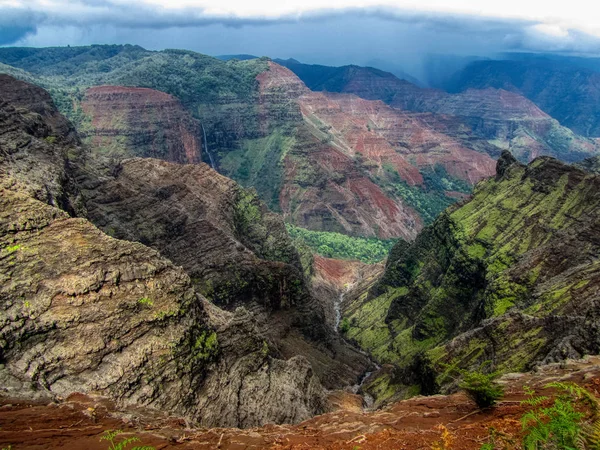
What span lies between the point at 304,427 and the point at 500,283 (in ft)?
138

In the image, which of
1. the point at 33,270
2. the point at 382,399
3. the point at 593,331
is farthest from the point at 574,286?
the point at 33,270

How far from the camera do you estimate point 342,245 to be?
168m

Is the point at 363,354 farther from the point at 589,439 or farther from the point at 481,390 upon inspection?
the point at 589,439

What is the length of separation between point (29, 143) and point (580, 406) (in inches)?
2269

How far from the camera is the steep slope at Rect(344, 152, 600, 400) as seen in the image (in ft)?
139

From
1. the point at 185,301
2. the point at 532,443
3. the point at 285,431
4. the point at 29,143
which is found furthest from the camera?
the point at 29,143

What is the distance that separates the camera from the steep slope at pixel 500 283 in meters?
42.3

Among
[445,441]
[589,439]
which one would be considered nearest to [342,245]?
[445,441]

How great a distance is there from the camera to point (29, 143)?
53.8m

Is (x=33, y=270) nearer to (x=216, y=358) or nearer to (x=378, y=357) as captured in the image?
(x=216, y=358)

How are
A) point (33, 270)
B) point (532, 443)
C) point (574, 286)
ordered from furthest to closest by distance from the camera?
point (574, 286) < point (33, 270) < point (532, 443)

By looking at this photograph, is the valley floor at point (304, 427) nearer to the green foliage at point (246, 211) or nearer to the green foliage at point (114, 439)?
the green foliage at point (114, 439)

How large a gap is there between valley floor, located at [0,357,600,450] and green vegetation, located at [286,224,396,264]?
128660 millimetres

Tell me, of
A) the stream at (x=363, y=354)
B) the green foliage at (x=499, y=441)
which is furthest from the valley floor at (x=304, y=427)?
the stream at (x=363, y=354)
